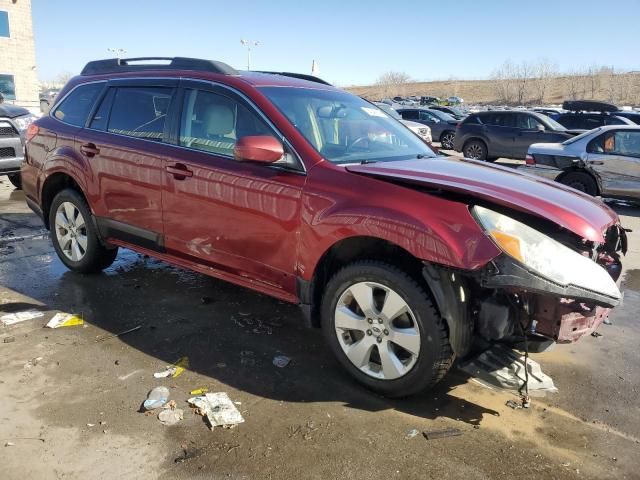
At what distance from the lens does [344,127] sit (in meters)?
3.89

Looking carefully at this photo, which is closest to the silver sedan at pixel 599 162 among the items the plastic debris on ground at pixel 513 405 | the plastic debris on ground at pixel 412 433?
the plastic debris on ground at pixel 513 405

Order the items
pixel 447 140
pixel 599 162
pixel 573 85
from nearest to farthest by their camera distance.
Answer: pixel 599 162, pixel 447 140, pixel 573 85

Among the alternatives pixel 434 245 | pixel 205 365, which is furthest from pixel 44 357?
pixel 434 245

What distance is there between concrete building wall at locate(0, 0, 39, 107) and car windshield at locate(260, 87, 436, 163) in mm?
30343

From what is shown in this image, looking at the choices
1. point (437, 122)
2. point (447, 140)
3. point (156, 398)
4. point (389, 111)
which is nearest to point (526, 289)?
point (156, 398)

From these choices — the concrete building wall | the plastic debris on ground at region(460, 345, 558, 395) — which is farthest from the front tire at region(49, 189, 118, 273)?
the concrete building wall

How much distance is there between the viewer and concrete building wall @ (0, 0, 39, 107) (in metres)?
29.4

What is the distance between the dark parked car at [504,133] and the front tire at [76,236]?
13550 millimetres

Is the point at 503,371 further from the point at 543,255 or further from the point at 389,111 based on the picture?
the point at 389,111

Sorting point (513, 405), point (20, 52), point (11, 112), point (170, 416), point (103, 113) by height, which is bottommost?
point (513, 405)

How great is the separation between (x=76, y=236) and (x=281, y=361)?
2.59 m

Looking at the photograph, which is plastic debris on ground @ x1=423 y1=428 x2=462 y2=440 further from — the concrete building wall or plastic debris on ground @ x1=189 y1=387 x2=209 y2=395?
the concrete building wall

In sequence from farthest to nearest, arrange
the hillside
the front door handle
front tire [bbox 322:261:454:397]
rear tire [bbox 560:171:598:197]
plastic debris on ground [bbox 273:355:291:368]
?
1. the hillside
2. rear tire [bbox 560:171:598:197]
3. the front door handle
4. plastic debris on ground [bbox 273:355:291:368]
5. front tire [bbox 322:261:454:397]

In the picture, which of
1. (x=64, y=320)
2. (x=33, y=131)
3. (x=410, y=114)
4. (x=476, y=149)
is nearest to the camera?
(x=64, y=320)
